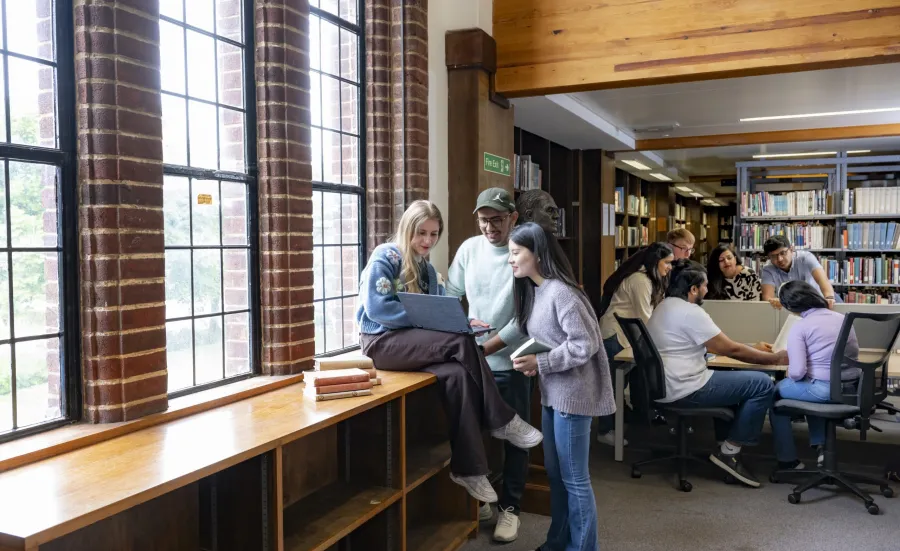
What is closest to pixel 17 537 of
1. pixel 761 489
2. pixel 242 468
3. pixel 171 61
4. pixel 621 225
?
pixel 242 468

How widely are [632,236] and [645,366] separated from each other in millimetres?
6264

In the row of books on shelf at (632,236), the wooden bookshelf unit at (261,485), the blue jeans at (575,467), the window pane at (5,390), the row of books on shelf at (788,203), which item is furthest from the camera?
the row of books on shelf at (632,236)

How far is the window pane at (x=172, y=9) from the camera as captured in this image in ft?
9.05

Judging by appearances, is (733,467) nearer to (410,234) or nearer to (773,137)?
(410,234)

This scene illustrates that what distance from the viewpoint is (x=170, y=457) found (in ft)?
6.85

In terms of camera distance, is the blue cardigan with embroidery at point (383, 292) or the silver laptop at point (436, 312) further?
the blue cardigan with embroidery at point (383, 292)

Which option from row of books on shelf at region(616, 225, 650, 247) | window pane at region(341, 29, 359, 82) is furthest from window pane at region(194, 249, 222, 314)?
row of books on shelf at region(616, 225, 650, 247)

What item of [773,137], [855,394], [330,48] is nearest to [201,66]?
[330,48]

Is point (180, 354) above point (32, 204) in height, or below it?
below

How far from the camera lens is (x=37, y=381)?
2.32 m

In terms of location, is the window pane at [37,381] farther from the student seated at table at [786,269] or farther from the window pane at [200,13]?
the student seated at table at [786,269]

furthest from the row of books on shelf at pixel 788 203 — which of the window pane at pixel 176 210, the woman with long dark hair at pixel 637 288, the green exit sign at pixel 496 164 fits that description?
the window pane at pixel 176 210

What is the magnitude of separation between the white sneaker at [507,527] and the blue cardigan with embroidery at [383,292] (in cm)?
108

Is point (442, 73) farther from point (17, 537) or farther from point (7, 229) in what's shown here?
point (17, 537)
